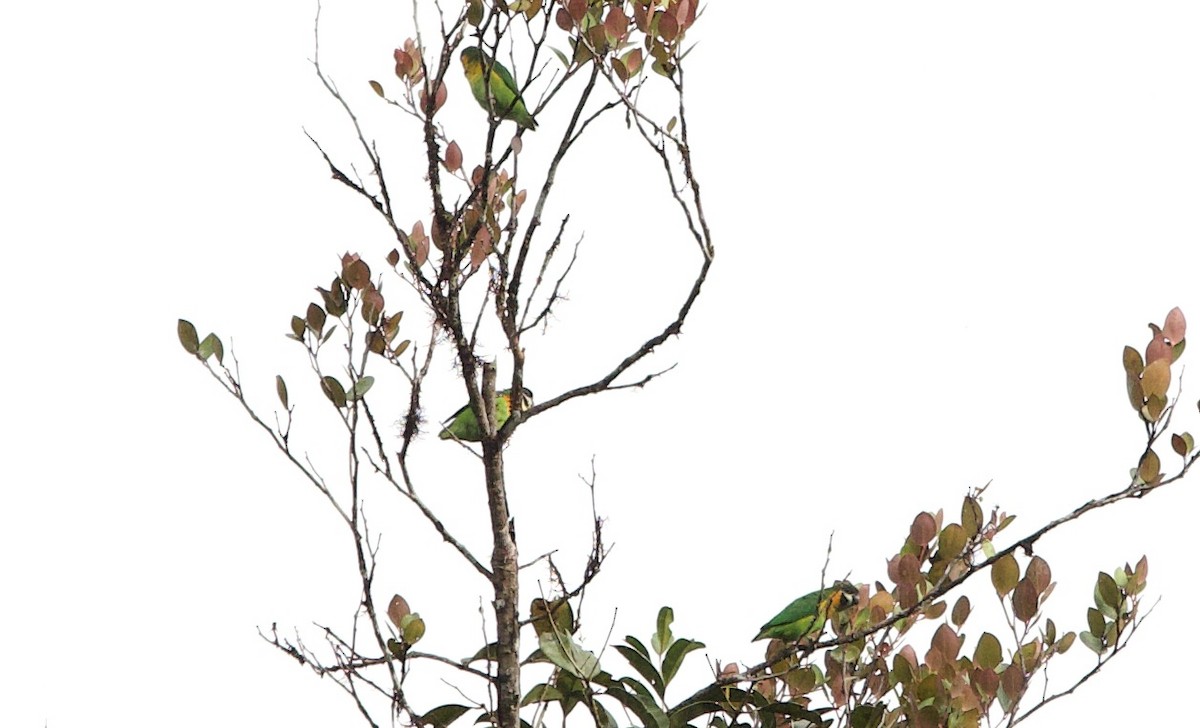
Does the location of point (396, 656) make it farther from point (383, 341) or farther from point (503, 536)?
point (383, 341)

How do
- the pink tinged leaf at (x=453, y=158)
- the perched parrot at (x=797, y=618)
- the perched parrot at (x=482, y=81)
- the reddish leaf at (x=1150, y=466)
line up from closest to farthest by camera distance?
the reddish leaf at (x=1150, y=466) < the pink tinged leaf at (x=453, y=158) < the perched parrot at (x=797, y=618) < the perched parrot at (x=482, y=81)

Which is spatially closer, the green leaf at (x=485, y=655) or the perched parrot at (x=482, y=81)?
the green leaf at (x=485, y=655)

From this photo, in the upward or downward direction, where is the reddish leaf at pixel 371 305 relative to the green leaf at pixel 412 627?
upward

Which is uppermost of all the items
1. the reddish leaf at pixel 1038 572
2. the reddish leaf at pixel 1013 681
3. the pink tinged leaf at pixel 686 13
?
the pink tinged leaf at pixel 686 13

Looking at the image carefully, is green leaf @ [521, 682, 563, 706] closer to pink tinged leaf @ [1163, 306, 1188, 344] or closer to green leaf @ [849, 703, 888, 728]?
green leaf @ [849, 703, 888, 728]

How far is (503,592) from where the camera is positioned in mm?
1730

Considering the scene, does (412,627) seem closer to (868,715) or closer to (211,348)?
(211,348)

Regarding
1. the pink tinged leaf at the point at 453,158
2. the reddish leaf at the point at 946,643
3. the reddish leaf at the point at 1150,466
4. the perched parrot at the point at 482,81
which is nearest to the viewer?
the reddish leaf at the point at 1150,466

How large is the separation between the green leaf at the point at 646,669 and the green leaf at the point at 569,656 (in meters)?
0.06

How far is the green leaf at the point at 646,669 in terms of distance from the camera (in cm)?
186

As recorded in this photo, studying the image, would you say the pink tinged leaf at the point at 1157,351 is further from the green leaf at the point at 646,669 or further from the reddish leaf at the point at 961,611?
the green leaf at the point at 646,669

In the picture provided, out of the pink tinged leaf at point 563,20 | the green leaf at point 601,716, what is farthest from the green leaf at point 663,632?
the pink tinged leaf at point 563,20

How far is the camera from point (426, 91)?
1.73m

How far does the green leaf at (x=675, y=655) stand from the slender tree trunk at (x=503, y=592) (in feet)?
0.84
